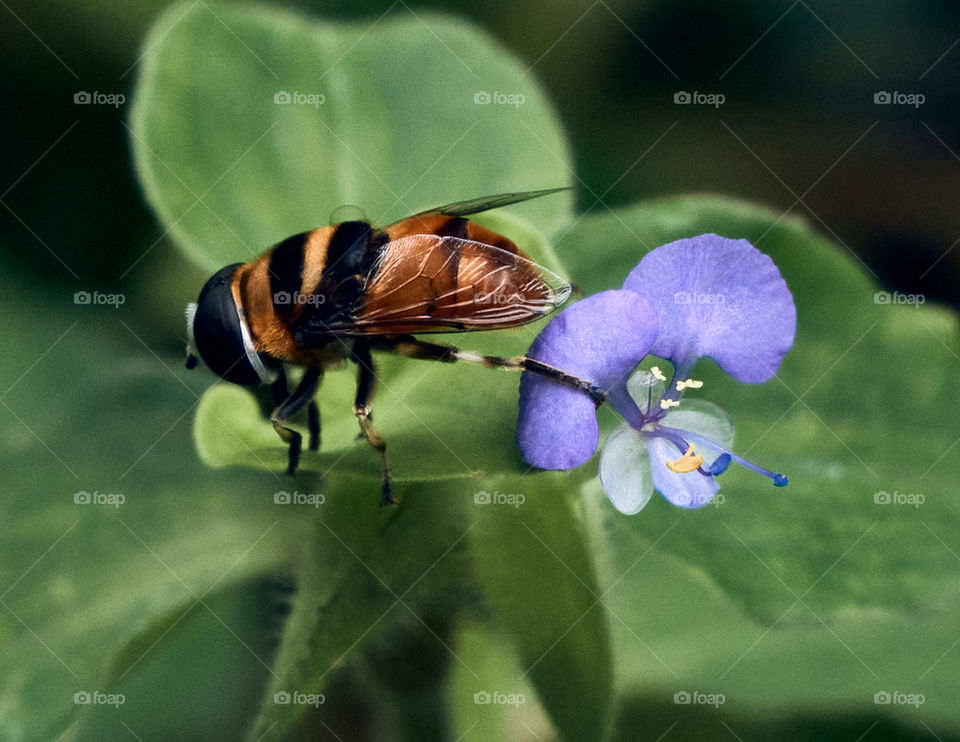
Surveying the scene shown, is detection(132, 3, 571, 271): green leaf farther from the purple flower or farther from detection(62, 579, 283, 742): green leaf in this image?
detection(62, 579, 283, 742): green leaf

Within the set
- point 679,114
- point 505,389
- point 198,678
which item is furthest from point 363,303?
point 679,114

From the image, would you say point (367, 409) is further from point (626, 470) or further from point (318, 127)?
point (318, 127)

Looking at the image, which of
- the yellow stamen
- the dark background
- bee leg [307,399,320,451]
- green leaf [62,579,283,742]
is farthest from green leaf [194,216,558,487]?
the dark background

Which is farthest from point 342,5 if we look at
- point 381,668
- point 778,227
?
point 381,668

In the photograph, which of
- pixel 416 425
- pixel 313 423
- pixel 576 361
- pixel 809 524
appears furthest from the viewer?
pixel 809 524

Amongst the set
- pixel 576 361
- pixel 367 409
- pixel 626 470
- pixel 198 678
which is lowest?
pixel 198 678

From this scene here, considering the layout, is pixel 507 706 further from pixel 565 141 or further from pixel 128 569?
pixel 565 141
